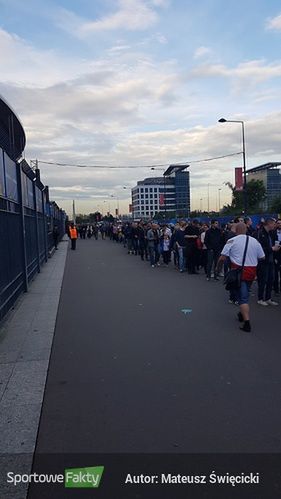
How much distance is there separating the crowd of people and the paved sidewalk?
3.13m


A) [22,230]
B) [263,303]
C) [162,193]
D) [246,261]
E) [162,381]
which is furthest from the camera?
[162,193]

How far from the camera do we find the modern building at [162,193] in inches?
4656

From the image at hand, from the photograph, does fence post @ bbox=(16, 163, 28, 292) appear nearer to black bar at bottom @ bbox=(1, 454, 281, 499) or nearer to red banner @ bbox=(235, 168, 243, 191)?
black bar at bottom @ bbox=(1, 454, 281, 499)

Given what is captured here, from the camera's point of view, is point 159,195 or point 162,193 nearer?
point 159,195

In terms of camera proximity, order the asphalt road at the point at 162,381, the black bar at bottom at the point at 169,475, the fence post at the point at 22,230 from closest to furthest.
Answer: the black bar at bottom at the point at 169,475 → the asphalt road at the point at 162,381 → the fence post at the point at 22,230

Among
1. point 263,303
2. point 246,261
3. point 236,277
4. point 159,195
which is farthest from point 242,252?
point 159,195

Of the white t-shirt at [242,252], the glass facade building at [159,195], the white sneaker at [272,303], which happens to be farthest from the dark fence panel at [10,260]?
the glass facade building at [159,195]

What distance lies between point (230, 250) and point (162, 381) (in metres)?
3.28

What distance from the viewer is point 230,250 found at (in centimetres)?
787

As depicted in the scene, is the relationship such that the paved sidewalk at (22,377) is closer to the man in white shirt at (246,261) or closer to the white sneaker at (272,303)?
the man in white shirt at (246,261)

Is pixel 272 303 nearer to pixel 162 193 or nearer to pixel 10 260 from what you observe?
pixel 10 260

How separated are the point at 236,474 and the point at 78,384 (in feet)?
7.31

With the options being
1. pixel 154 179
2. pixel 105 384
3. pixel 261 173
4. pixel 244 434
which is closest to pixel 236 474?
pixel 244 434

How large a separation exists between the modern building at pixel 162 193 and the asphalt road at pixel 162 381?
108 meters
